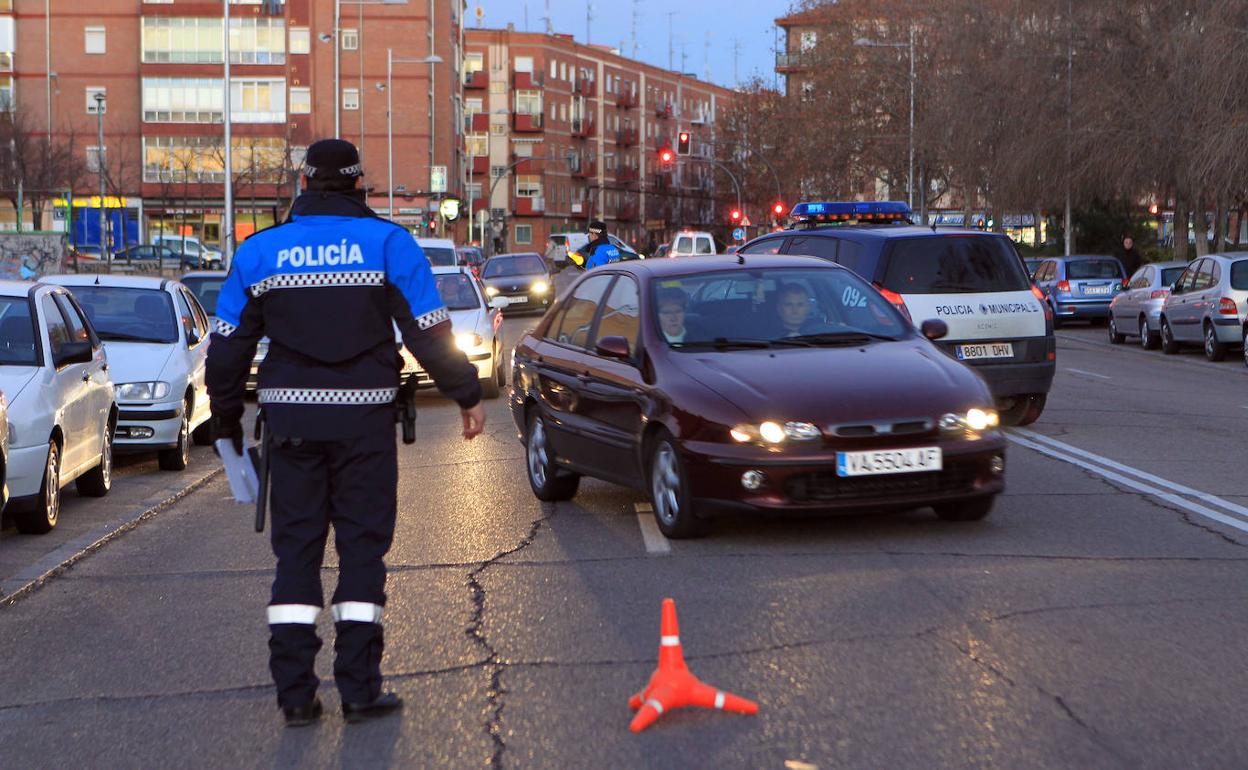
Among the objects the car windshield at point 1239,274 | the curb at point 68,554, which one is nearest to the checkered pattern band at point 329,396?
the curb at point 68,554

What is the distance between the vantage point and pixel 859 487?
8.88 meters

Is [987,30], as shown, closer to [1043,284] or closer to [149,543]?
[1043,284]

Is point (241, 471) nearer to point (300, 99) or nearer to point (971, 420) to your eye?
point (971, 420)

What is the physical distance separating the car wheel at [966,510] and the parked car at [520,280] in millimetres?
34525

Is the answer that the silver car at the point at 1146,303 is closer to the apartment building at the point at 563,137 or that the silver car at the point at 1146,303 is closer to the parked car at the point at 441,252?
the parked car at the point at 441,252

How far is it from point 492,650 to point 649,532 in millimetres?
2901

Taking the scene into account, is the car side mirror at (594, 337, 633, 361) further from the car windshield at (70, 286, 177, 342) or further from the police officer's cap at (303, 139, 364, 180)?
the car windshield at (70, 286, 177, 342)

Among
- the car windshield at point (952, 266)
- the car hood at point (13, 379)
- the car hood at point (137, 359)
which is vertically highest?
the car windshield at point (952, 266)

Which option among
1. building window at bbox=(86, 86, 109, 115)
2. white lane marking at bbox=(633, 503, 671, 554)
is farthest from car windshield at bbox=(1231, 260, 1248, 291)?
building window at bbox=(86, 86, 109, 115)

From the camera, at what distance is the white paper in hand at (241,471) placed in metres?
5.98

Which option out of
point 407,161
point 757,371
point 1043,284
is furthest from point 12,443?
point 407,161

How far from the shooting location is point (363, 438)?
5.69 meters

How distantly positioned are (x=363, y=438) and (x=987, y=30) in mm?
41996

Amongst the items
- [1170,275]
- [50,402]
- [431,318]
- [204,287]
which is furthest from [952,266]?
[1170,275]
